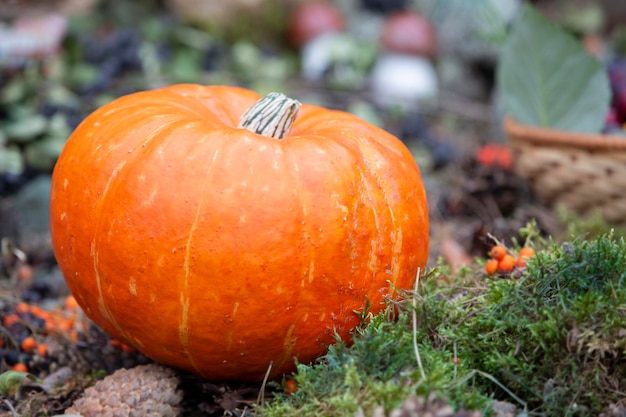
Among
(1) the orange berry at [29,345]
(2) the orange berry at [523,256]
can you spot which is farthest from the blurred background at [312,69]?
(1) the orange berry at [29,345]

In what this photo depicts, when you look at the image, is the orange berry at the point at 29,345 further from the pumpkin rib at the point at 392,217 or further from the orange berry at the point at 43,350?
the pumpkin rib at the point at 392,217

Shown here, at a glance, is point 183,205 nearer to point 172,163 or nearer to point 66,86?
point 172,163

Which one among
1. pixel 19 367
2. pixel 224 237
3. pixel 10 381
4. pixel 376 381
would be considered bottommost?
pixel 19 367

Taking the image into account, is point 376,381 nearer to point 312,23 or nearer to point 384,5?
point 312,23

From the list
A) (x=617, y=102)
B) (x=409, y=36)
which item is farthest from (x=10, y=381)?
(x=409, y=36)

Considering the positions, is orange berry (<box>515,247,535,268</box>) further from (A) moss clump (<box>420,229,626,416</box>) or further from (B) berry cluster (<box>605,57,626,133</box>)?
(B) berry cluster (<box>605,57,626,133</box>)
